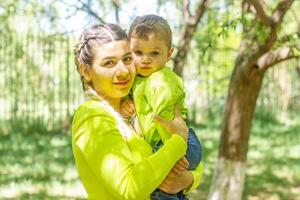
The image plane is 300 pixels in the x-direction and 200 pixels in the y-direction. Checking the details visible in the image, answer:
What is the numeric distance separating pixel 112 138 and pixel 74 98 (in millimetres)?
11573

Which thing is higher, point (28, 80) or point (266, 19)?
point (266, 19)

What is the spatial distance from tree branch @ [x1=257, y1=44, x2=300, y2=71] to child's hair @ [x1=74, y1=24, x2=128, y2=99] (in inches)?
155

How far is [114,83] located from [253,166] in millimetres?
8061

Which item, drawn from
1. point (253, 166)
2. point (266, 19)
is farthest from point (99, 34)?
point (253, 166)

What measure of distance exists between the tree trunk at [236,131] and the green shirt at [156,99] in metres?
4.24

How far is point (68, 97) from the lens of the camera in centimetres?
1357

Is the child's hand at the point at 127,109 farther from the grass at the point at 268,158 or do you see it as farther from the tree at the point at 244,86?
the grass at the point at 268,158

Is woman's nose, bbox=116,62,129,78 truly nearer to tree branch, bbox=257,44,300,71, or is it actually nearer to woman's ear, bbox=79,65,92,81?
woman's ear, bbox=79,65,92,81

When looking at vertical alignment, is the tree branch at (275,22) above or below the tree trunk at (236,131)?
above

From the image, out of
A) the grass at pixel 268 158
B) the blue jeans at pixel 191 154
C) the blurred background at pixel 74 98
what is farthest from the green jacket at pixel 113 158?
the grass at pixel 268 158

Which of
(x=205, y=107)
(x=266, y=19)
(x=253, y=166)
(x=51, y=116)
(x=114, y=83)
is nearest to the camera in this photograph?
(x=114, y=83)

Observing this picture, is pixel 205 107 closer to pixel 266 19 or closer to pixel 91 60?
pixel 266 19

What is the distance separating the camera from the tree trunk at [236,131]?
667 centimetres

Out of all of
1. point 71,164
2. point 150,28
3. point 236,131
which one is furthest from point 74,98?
point 150,28
